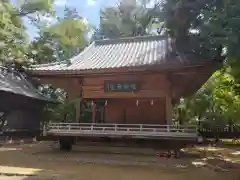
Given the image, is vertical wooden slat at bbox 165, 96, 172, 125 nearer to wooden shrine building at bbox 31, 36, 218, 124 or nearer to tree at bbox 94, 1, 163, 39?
wooden shrine building at bbox 31, 36, 218, 124

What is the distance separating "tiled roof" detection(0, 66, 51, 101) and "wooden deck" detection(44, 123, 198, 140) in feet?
24.6

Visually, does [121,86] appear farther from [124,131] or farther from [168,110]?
[168,110]

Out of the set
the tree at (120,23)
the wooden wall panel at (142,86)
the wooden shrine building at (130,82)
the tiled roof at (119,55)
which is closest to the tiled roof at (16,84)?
the tiled roof at (119,55)

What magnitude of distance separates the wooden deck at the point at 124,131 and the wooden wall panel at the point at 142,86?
1.50 m

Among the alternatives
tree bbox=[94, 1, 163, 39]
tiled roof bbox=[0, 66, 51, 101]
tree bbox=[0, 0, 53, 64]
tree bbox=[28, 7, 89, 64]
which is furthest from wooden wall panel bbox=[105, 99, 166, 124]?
tree bbox=[94, 1, 163, 39]

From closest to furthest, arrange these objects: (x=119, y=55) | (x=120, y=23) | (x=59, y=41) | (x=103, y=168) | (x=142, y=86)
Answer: (x=103, y=168) → (x=142, y=86) → (x=119, y=55) → (x=59, y=41) → (x=120, y=23)

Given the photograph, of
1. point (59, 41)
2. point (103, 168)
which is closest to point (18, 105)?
point (59, 41)

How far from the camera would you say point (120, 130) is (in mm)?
13273

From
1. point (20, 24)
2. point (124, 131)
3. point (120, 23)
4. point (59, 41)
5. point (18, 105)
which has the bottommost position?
point (124, 131)

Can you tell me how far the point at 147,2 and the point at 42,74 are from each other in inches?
246

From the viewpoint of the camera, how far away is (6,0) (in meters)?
21.3

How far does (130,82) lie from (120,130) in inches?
92.4

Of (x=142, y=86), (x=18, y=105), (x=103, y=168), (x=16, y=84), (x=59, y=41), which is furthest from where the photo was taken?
(x=59, y=41)

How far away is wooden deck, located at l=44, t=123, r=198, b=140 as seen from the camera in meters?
12.1
